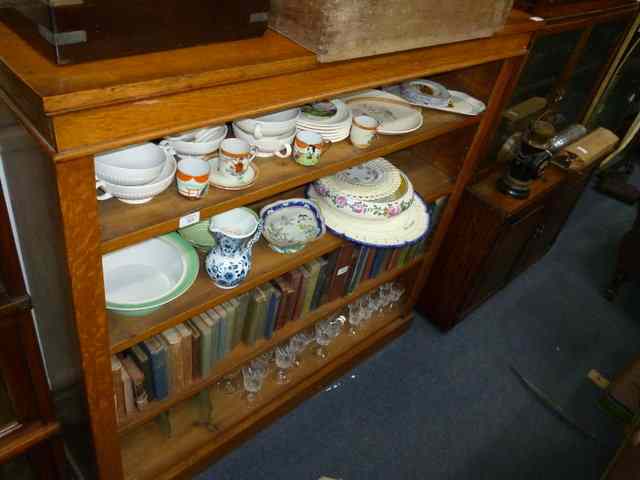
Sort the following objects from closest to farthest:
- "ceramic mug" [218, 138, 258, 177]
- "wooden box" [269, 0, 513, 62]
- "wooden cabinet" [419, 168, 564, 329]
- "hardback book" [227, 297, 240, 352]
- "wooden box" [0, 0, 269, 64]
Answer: "wooden box" [0, 0, 269, 64] < "wooden box" [269, 0, 513, 62] < "ceramic mug" [218, 138, 258, 177] < "hardback book" [227, 297, 240, 352] < "wooden cabinet" [419, 168, 564, 329]

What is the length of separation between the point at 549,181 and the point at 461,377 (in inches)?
33.2

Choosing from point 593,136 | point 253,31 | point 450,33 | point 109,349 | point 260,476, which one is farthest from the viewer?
point 593,136

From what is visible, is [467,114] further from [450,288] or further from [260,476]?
[260,476]

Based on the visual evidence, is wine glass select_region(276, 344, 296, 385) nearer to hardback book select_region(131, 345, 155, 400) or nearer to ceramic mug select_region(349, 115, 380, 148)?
hardback book select_region(131, 345, 155, 400)

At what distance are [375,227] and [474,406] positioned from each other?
0.94 m

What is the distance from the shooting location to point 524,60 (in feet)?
4.88

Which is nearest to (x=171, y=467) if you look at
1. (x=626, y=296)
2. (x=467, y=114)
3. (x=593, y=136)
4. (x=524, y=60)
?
(x=467, y=114)

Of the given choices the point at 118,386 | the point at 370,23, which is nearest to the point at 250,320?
the point at 118,386

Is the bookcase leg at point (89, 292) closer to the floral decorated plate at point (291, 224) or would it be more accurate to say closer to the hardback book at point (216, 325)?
the hardback book at point (216, 325)

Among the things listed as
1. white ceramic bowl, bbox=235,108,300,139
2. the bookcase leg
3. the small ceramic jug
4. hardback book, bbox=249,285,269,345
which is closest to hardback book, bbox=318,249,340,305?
hardback book, bbox=249,285,269,345

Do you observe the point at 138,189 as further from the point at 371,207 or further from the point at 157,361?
the point at 371,207

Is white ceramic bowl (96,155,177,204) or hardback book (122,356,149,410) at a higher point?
white ceramic bowl (96,155,177,204)

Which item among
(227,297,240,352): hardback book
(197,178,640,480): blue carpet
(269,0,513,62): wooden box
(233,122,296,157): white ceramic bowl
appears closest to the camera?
(269,0,513,62): wooden box

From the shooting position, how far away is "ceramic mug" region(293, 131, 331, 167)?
1.15 metres
